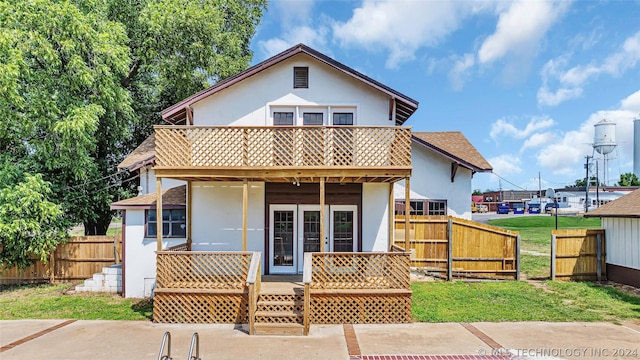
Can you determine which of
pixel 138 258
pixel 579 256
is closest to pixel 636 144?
pixel 579 256

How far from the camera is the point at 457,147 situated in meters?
16.8

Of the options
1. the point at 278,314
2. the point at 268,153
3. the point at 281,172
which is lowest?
the point at 278,314

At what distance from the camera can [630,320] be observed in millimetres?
9023

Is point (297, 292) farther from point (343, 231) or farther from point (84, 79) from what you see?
point (84, 79)

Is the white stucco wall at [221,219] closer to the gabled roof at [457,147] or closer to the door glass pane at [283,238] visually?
the door glass pane at [283,238]

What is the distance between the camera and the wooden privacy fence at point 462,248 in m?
12.5

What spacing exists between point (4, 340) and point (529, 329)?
38.8 feet

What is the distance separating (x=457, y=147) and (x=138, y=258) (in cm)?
1380

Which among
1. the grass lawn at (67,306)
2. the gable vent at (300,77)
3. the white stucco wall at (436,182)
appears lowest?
the grass lawn at (67,306)

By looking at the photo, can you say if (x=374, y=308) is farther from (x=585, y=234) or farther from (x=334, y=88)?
(x=585, y=234)

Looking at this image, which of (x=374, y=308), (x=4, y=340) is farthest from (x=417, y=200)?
(x=4, y=340)

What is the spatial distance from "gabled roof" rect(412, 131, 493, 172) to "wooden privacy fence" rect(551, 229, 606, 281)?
143 inches

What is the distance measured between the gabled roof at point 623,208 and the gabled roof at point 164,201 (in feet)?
45.6

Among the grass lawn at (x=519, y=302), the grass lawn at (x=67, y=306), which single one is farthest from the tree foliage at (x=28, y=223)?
the grass lawn at (x=519, y=302)
